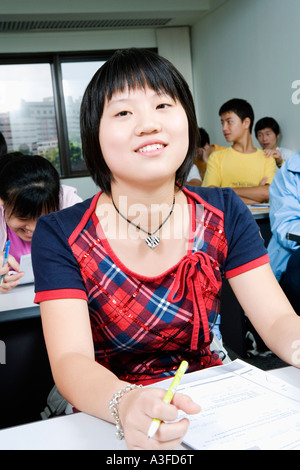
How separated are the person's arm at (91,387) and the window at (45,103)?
6035mm

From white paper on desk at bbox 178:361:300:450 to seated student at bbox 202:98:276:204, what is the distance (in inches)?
139

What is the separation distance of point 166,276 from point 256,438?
1.30 ft

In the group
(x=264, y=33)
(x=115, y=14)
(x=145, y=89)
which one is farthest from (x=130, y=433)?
(x=115, y=14)

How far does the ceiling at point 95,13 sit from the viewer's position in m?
5.61

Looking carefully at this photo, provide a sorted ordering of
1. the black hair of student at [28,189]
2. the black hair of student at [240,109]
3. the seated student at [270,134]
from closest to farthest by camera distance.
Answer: the black hair of student at [28,189] < the black hair of student at [240,109] < the seated student at [270,134]

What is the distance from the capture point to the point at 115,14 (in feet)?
19.7

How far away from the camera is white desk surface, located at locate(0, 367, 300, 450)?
0.65 metres

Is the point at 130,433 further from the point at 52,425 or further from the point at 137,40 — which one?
the point at 137,40

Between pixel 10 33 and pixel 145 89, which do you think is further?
pixel 10 33

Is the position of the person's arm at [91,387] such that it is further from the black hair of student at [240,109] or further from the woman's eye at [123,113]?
the black hair of student at [240,109]

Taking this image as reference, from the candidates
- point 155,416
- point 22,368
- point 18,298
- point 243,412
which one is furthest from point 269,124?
point 155,416

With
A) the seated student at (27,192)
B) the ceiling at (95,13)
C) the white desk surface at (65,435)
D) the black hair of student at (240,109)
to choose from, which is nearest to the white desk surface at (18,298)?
the seated student at (27,192)

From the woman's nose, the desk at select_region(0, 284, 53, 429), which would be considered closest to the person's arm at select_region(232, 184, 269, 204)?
the desk at select_region(0, 284, 53, 429)

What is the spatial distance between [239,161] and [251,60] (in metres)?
1.78
